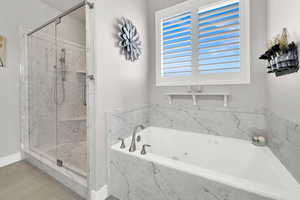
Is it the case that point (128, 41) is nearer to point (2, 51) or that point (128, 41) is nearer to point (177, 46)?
point (177, 46)

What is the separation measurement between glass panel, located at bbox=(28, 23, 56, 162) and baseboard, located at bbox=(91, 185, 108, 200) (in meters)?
1.28

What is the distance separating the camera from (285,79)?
1.04 metres

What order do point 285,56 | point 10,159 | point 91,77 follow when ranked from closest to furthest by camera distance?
1. point 285,56
2. point 91,77
3. point 10,159

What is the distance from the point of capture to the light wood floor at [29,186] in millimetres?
1464

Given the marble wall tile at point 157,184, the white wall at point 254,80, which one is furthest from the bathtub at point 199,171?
the white wall at point 254,80

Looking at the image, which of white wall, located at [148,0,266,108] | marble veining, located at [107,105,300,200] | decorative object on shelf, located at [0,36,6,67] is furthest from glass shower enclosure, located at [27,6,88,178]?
white wall, located at [148,0,266,108]

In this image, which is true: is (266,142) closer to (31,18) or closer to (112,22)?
(112,22)

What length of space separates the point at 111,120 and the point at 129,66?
0.77 m

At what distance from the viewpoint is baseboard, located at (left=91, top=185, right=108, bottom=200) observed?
1.37 meters

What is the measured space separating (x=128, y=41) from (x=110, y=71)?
0.49 metres

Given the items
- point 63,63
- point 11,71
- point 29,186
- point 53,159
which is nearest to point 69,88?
point 63,63

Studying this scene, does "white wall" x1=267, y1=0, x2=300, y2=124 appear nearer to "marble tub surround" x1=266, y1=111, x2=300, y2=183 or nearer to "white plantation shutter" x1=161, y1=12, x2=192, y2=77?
"marble tub surround" x1=266, y1=111, x2=300, y2=183

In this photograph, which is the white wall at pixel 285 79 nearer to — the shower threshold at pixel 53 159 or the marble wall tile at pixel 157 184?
the marble wall tile at pixel 157 184

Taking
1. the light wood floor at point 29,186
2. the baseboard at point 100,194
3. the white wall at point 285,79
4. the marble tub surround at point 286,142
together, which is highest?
the white wall at point 285,79
